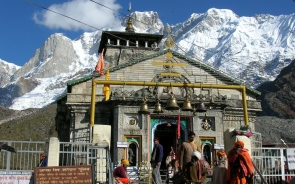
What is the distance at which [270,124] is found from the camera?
59.7 meters

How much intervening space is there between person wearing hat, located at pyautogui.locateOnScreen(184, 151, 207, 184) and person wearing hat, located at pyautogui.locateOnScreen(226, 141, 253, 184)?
102 cm

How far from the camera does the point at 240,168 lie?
33.7 ft

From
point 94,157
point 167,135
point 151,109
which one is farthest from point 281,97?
point 94,157

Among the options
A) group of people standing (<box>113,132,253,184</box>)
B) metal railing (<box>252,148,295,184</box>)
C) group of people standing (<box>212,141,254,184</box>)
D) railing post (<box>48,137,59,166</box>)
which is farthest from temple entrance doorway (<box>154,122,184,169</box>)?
group of people standing (<box>212,141,254,184</box>)

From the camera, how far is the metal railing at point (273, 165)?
1552cm

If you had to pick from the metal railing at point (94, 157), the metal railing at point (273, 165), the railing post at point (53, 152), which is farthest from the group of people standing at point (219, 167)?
the metal railing at point (273, 165)

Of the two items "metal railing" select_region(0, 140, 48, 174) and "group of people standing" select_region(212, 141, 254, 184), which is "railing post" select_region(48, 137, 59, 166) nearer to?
"metal railing" select_region(0, 140, 48, 174)

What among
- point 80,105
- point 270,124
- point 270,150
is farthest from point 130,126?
point 270,124

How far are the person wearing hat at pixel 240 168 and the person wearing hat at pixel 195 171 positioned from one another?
40.1 inches

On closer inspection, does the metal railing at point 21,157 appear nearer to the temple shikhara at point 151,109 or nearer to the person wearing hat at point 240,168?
the temple shikhara at point 151,109

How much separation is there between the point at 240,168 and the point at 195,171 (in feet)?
4.54

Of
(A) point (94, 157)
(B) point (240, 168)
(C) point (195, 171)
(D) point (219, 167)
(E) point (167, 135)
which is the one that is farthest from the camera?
(E) point (167, 135)

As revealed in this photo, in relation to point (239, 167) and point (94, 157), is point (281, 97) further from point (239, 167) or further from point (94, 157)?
point (239, 167)

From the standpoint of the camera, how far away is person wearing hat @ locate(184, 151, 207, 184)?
11.2 m
